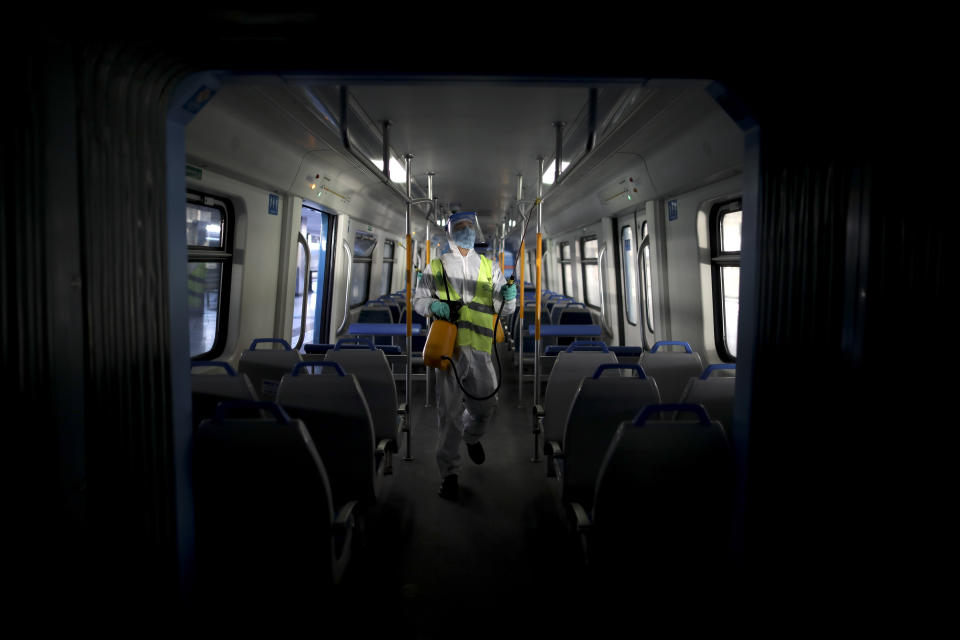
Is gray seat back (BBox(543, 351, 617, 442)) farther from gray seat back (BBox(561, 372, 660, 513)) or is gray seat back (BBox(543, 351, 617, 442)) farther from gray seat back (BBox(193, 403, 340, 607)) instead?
gray seat back (BBox(193, 403, 340, 607))

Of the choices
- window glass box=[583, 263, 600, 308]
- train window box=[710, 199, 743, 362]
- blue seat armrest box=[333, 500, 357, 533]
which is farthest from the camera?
window glass box=[583, 263, 600, 308]

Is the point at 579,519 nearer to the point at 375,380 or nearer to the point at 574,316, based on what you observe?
the point at 375,380

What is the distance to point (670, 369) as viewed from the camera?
395cm

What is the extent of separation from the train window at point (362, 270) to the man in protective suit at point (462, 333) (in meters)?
7.45

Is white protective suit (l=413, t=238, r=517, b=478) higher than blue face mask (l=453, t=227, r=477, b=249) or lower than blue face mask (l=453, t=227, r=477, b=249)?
lower

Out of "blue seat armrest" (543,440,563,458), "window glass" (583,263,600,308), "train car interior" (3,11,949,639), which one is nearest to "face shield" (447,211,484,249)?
"blue seat armrest" (543,440,563,458)

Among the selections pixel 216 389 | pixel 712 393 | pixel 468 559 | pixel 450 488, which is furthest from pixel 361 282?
pixel 712 393

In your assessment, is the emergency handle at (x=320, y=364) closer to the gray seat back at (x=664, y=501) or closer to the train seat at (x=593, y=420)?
the train seat at (x=593, y=420)

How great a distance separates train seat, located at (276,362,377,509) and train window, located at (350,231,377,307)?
28.8 ft

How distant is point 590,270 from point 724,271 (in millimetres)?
7341

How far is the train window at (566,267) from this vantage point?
47.4ft

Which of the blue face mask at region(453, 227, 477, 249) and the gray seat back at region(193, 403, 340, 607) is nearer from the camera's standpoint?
the gray seat back at region(193, 403, 340, 607)

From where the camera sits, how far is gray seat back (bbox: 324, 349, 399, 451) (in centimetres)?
364

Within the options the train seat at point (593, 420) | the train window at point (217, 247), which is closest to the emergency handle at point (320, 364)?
the train seat at point (593, 420)
